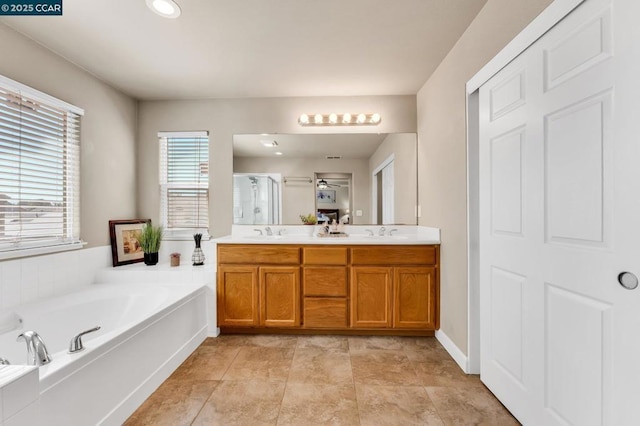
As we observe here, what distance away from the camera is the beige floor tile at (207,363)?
204 cm

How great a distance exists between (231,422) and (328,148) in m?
2.51

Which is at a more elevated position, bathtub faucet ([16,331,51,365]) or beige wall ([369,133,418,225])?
beige wall ([369,133,418,225])

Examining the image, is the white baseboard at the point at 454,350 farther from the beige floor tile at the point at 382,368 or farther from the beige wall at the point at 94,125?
the beige wall at the point at 94,125

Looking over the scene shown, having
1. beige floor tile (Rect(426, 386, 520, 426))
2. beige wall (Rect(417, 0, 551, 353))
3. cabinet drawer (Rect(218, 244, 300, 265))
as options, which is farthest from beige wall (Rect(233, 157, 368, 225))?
beige floor tile (Rect(426, 386, 520, 426))

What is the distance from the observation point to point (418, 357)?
7.57 feet

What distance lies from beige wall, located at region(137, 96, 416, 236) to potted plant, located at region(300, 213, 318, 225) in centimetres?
78

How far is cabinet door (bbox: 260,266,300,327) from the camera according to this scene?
265 cm

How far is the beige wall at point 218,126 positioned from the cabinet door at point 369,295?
149 cm

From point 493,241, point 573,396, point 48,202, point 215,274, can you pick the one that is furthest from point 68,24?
point 573,396

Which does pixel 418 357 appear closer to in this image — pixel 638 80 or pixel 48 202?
pixel 638 80

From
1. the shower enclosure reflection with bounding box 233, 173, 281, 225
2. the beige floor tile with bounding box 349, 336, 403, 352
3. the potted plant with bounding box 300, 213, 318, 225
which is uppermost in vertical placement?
the shower enclosure reflection with bounding box 233, 173, 281, 225

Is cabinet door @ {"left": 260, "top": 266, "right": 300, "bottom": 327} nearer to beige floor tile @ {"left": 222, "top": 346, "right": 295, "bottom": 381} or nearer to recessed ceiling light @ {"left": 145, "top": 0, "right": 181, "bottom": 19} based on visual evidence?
beige floor tile @ {"left": 222, "top": 346, "right": 295, "bottom": 381}

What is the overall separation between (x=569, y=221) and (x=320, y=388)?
165 centimetres

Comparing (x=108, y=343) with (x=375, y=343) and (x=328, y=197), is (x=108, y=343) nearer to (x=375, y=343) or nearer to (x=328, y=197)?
(x=375, y=343)
